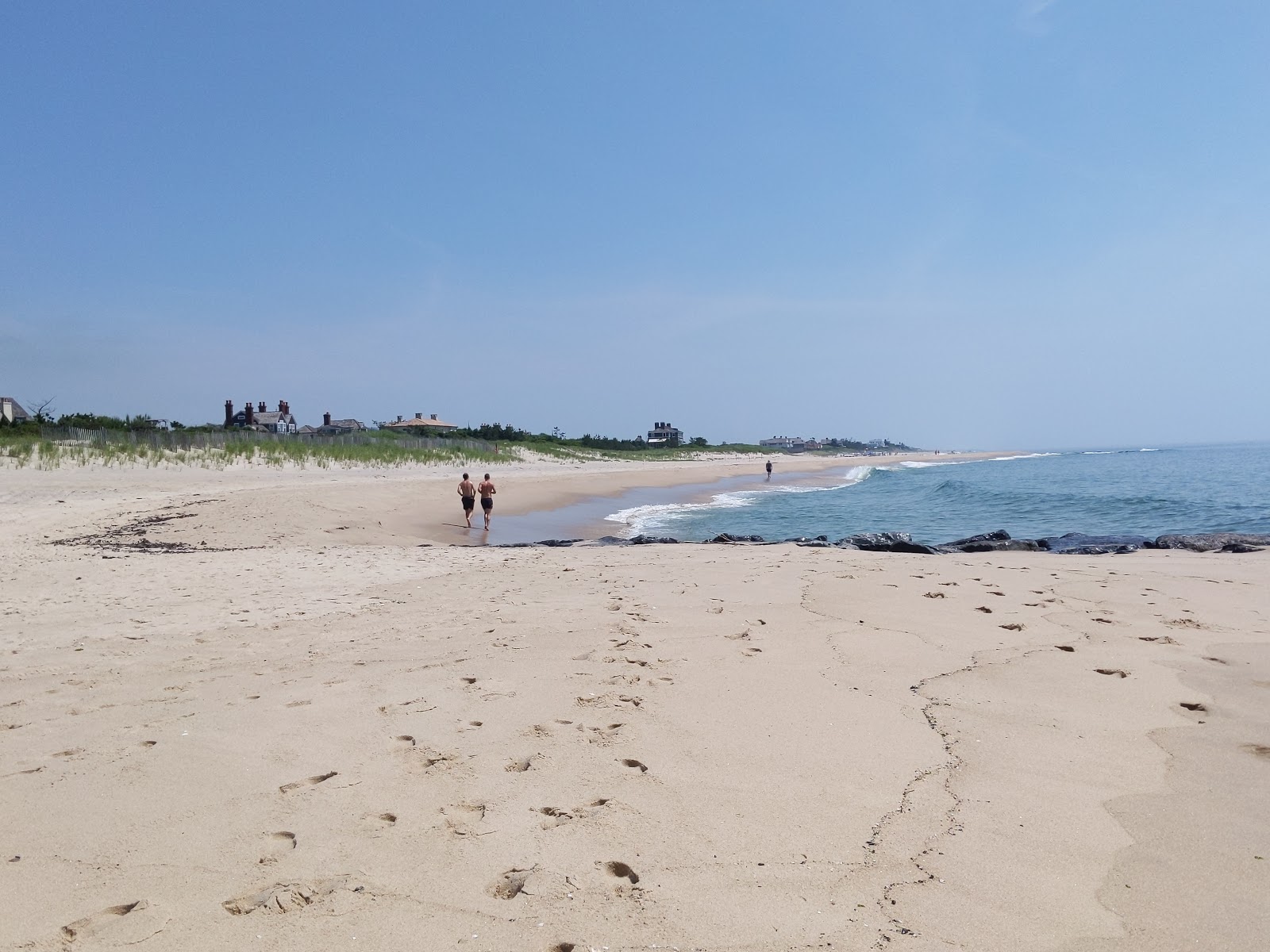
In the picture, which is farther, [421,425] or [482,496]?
[421,425]

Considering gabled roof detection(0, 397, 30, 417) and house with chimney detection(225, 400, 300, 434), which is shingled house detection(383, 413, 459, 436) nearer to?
house with chimney detection(225, 400, 300, 434)

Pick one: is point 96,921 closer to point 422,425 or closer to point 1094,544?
point 1094,544

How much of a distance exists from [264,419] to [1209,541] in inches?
2698

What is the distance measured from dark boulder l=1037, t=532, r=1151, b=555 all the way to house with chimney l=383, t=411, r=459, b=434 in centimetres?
5922

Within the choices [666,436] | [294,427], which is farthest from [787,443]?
[294,427]

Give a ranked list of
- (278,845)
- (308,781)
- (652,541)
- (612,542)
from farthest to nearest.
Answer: (612,542), (652,541), (308,781), (278,845)

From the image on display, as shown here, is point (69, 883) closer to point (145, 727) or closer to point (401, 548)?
point (145, 727)

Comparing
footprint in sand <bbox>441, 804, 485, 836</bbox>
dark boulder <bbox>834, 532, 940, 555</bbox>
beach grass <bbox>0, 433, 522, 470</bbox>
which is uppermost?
beach grass <bbox>0, 433, 522, 470</bbox>

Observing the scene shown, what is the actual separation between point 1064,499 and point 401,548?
847 inches

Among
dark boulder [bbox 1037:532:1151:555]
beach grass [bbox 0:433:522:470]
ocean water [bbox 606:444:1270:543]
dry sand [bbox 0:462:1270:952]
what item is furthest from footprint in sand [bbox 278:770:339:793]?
beach grass [bbox 0:433:522:470]

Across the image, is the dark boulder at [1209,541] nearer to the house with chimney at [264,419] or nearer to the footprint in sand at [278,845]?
the footprint in sand at [278,845]

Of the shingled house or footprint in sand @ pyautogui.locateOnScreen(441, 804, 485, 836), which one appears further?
the shingled house

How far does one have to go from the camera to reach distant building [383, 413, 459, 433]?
222 feet

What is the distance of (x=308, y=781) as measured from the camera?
10.5 ft
